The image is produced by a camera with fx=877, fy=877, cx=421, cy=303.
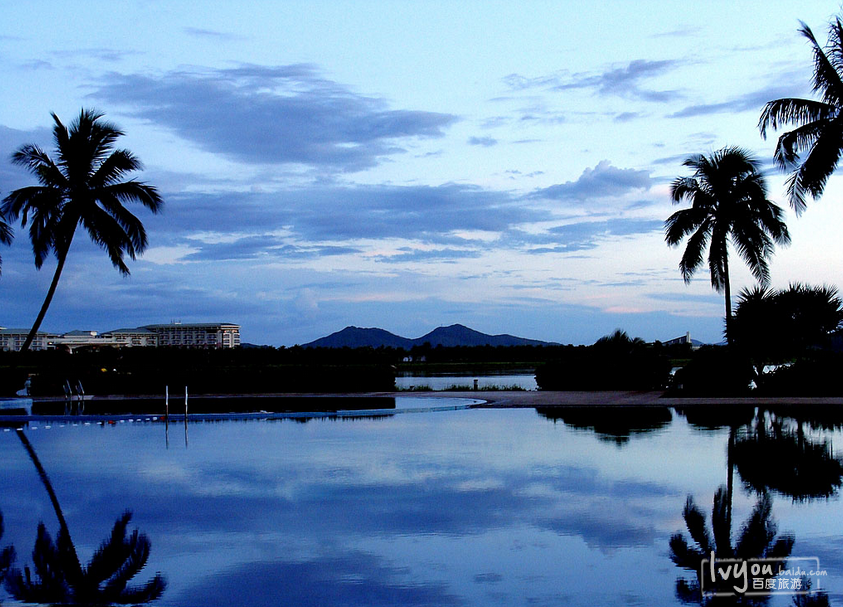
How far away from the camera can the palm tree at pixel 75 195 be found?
3250cm

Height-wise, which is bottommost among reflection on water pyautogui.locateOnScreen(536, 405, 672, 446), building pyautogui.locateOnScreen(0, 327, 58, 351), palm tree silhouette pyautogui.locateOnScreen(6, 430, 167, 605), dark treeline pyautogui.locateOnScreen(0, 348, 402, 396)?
palm tree silhouette pyautogui.locateOnScreen(6, 430, 167, 605)

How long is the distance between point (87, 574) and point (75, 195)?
1122 inches

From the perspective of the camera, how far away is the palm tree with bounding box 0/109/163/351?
1280 inches

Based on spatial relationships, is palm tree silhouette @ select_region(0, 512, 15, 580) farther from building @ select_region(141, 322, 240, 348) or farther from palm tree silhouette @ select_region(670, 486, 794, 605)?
building @ select_region(141, 322, 240, 348)

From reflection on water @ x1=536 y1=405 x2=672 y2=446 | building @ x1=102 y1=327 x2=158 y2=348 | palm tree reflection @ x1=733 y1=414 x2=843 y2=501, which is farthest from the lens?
building @ x1=102 y1=327 x2=158 y2=348

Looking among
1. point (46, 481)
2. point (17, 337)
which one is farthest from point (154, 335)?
point (46, 481)

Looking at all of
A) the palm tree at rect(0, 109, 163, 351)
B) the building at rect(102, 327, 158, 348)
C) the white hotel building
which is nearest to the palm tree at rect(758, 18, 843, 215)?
the palm tree at rect(0, 109, 163, 351)

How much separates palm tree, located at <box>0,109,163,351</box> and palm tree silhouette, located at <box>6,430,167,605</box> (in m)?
26.4

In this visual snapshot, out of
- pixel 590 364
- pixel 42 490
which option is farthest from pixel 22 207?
pixel 42 490

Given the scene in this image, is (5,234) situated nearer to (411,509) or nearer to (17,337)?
(411,509)

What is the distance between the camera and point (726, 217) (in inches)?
1206

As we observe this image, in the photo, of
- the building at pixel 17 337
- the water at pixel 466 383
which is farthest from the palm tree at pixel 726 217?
the building at pixel 17 337

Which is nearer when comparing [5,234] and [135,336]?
[5,234]

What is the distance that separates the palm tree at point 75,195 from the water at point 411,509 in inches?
686
